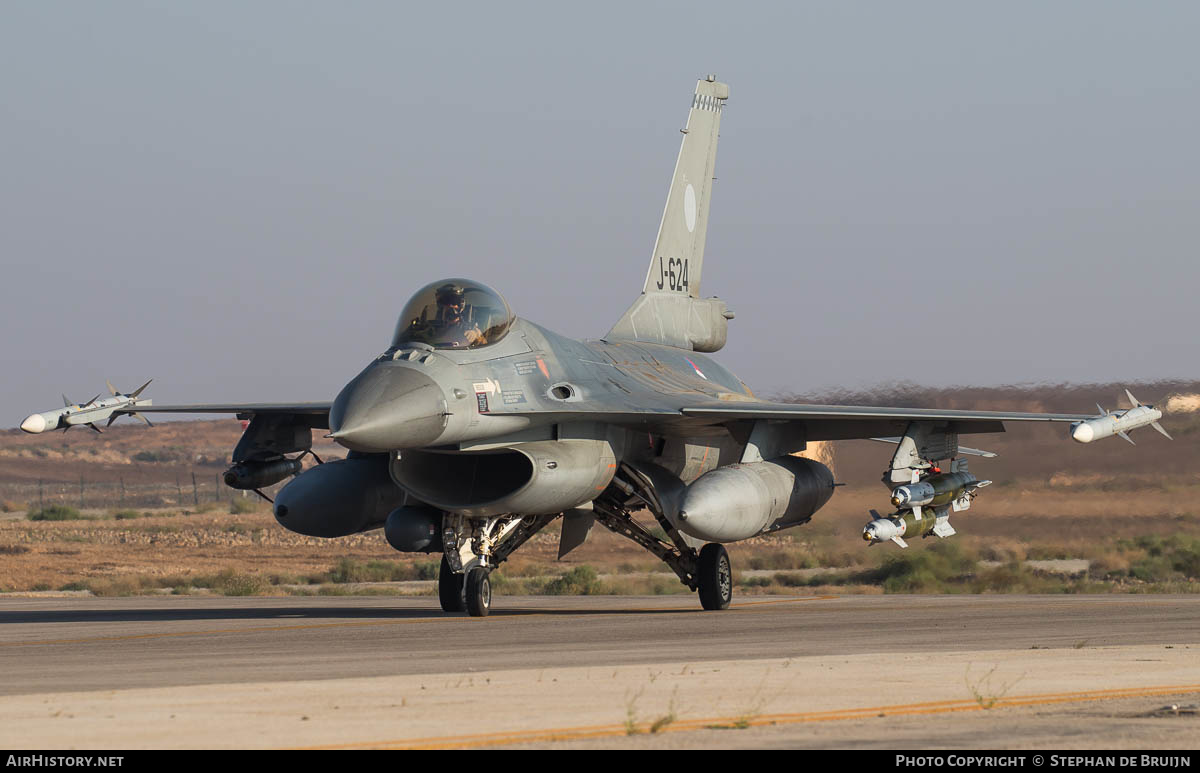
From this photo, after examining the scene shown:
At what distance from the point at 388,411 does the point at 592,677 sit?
247 inches

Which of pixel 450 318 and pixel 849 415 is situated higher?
pixel 450 318

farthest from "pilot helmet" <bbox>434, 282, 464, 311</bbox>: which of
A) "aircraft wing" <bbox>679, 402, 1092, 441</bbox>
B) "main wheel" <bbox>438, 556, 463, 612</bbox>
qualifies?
"main wheel" <bbox>438, 556, 463, 612</bbox>

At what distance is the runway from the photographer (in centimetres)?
891

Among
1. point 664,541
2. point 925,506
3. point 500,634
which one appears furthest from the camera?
point 664,541

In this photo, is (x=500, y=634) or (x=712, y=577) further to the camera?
(x=712, y=577)

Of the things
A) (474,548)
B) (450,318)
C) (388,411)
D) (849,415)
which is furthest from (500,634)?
(849,415)

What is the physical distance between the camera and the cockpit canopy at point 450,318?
61.9ft

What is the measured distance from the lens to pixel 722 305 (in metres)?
27.8

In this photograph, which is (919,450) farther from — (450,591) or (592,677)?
(592,677)

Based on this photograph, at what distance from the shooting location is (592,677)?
11953 mm

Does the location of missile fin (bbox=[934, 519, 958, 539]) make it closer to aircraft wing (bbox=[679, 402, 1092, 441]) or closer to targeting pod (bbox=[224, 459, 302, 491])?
aircraft wing (bbox=[679, 402, 1092, 441])

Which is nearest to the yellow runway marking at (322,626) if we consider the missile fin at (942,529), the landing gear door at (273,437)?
the missile fin at (942,529)

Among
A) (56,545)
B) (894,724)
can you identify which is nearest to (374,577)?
(56,545)

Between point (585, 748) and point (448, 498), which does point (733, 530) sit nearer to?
point (448, 498)
